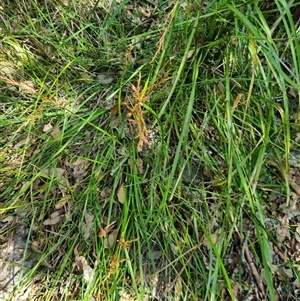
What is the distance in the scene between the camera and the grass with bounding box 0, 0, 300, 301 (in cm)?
169

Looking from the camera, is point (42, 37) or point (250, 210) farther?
point (42, 37)

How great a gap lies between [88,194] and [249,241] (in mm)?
701

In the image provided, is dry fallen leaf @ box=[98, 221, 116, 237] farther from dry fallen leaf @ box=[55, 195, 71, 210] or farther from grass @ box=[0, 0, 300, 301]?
dry fallen leaf @ box=[55, 195, 71, 210]

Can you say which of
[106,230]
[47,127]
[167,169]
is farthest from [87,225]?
[47,127]

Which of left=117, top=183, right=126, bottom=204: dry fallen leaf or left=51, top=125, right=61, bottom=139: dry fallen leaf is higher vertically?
left=51, top=125, right=61, bottom=139: dry fallen leaf

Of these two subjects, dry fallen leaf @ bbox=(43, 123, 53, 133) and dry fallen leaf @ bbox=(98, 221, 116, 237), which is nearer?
dry fallen leaf @ bbox=(98, 221, 116, 237)

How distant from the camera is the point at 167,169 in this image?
183 centimetres

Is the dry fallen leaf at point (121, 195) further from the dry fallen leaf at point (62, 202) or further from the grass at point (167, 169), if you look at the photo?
the dry fallen leaf at point (62, 202)

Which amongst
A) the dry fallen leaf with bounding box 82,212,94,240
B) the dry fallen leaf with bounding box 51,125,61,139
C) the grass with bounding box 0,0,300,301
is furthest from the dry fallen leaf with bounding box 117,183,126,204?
the dry fallen leaf with bounding box 51,125,61,139

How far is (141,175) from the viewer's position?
186 centimetres

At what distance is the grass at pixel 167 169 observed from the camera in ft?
5.54

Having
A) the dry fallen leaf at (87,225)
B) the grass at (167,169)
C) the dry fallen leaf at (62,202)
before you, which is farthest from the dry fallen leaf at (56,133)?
the dry fallen leaf at (87,225)

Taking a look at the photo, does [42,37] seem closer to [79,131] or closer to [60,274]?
[79,131]

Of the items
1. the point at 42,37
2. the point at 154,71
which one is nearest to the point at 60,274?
the point at 154,71
